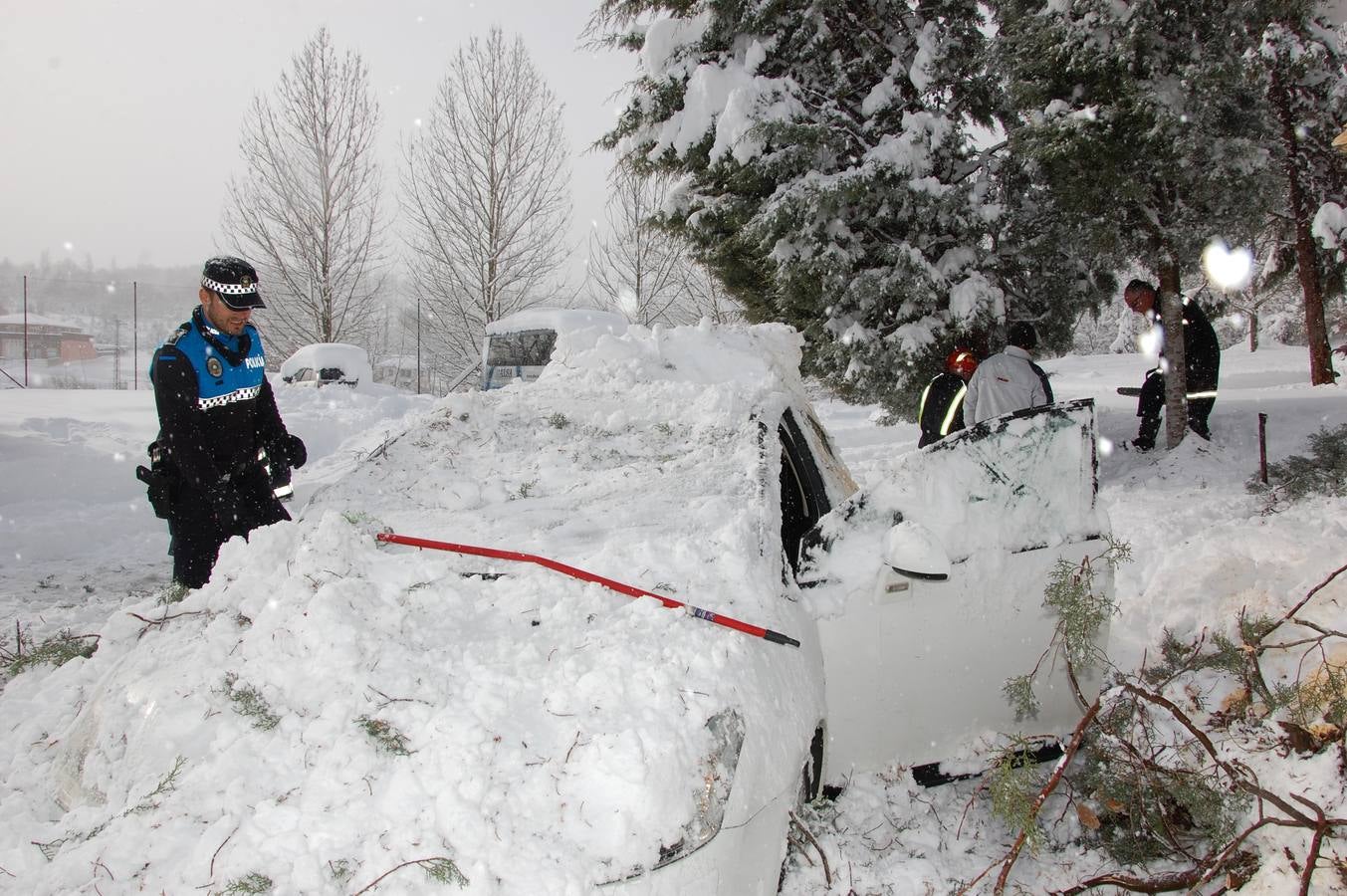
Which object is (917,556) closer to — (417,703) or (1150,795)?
(1150,795)

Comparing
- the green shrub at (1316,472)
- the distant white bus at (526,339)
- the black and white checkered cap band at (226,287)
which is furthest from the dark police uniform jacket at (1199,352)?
the distant white bus at (526,339)

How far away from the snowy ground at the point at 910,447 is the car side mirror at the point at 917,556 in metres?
0.48

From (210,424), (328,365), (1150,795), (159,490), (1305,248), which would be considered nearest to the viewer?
(1150,795)

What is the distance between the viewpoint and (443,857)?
1.35 m

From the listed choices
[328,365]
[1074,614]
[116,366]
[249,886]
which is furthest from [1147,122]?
[116,366]

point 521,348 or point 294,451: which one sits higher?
point 521,348

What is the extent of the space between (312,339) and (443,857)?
2484 cm

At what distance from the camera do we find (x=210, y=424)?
324 centimetres

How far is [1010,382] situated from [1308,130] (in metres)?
8.65

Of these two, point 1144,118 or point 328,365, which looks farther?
point 328,365

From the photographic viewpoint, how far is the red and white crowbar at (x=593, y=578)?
1.84 metres

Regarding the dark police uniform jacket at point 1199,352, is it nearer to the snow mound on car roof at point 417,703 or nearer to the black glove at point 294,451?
the snow mound on car roof at point 417,703

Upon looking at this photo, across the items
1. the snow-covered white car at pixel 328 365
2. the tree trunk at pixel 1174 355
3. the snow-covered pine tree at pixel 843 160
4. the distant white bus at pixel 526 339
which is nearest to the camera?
the tree trunk at pixel 1174 355

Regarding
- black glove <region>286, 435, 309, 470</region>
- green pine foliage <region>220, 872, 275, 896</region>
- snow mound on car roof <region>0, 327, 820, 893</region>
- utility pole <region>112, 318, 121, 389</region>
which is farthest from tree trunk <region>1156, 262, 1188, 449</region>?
utility pole <region>112, 318, 121, 389</region>
